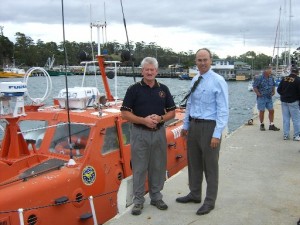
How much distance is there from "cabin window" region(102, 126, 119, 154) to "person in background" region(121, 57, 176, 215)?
1278 mm

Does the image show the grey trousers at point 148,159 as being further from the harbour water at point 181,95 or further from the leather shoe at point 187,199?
the harbour water at point 181,95

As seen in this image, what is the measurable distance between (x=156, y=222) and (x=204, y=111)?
1440mm

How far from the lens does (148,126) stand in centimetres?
487

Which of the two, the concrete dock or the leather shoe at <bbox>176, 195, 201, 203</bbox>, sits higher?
the leather shoe at <bbox>176, 195, 201, 203</bbox>

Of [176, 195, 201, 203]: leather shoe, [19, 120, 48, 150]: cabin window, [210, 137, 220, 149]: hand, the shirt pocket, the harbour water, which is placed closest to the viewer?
[210, 137, 220, 149]: hand

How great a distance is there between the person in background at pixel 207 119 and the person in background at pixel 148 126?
1.09ft

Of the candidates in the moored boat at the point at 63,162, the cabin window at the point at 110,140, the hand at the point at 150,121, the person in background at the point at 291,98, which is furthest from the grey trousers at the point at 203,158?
the person in background at the point at 291,98

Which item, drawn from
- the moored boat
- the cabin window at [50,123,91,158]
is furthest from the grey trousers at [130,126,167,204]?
the cabin window at [50,123,91,158]

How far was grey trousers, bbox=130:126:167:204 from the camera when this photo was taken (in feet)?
16.3

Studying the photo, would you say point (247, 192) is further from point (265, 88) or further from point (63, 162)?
point (265, 88)

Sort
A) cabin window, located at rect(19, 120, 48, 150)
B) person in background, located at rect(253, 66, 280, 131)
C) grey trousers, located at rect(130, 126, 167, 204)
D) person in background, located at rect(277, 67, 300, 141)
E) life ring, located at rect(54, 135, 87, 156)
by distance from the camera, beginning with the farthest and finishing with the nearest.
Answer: person in background, located at rect(253, 66, 280, 131) → person in background, located at rect(277, 67, 300, 141) → cabin window, located at rect(19, 120, 48, 150) → life ring, located at rect(54, 135, 87, 156) → grey trousers, located at rect(130, 126, 167, 204)

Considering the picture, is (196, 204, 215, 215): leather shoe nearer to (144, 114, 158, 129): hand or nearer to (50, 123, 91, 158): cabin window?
(144, 114, 158, 129): hand

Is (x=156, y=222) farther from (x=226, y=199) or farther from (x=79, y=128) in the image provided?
(x=79, y=128)

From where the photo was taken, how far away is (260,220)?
191 inches
